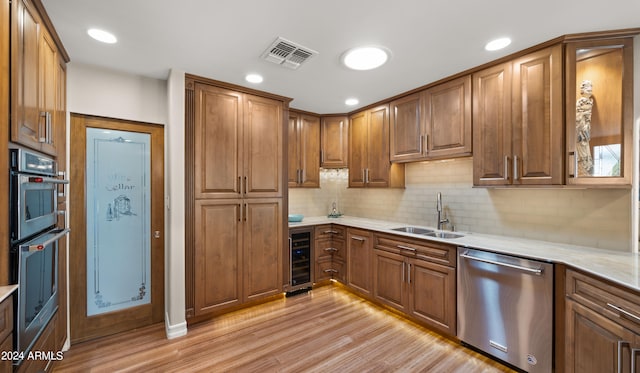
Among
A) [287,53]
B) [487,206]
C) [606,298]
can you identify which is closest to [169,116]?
[287,53]

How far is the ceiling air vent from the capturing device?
2072mm

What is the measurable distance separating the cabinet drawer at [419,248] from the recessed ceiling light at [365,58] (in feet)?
5.62

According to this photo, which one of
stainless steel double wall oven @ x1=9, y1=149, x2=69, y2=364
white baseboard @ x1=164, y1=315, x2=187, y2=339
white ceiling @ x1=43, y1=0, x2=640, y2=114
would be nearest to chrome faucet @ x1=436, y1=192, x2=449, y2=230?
white ceiling @ x1=43, y1=0, x2=640, y2=114

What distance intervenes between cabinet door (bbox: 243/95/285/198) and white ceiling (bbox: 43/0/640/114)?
0.54 metres

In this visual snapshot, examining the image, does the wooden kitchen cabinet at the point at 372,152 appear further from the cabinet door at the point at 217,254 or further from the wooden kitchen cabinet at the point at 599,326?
the wooden kitchen cabinet at the point at 599,326

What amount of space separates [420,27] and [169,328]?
3264 mm

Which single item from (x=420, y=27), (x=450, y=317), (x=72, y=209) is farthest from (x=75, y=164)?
→ (x=450, y=317)

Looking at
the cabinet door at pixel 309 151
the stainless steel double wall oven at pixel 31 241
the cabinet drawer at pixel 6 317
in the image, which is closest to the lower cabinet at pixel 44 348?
the stainless steel double wall oven at pixel 31 241

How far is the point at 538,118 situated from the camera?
6.86 feet

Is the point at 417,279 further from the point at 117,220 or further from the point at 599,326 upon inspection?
the point at 117,220

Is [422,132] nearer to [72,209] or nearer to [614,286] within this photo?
[614,286]

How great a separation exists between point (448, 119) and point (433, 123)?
0.17 metres

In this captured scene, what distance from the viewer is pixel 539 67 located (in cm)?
208

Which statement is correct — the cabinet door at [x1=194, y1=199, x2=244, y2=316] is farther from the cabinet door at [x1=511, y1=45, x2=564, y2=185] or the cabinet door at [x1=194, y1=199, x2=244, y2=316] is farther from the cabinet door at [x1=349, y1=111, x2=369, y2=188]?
the cabinet door at [x1=511, y1=45, x2=564, y2=185]
